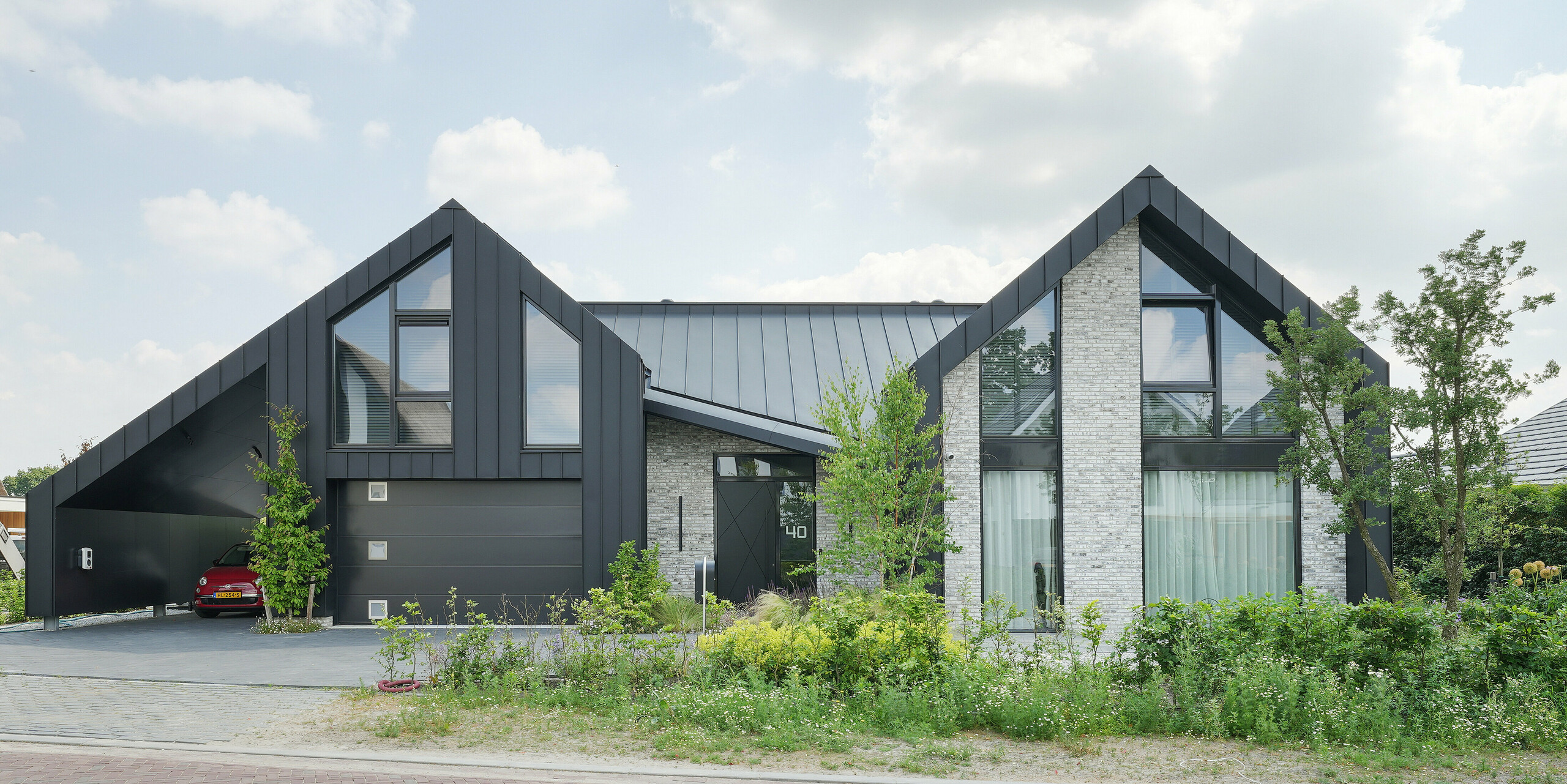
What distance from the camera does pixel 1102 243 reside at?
40.5 ft

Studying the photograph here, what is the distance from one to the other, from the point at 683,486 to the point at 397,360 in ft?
15.8

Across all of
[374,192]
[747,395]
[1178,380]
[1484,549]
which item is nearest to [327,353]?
[374,192]

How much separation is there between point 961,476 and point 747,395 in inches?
172

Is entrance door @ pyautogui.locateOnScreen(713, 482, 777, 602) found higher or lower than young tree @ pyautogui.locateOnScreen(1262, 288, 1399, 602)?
lower

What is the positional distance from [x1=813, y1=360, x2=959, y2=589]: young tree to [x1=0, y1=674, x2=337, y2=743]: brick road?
6.27m

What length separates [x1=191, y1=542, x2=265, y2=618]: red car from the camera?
1480 cm

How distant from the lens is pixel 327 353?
43.1ft

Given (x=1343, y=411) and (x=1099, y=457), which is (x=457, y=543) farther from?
(x=1343, y=411)

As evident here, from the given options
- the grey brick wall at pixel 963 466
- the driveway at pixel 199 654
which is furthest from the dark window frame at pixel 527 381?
the grey brick wall at pixel 963 466

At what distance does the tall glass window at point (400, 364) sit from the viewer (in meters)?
13.2

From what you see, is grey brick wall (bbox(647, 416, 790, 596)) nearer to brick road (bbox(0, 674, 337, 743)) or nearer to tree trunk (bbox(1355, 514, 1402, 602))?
brick road (bbox(0, 674, 337, 743))

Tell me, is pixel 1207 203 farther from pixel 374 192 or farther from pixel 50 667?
pixel 50 667

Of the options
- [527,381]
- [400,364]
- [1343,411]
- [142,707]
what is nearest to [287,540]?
[400,364]

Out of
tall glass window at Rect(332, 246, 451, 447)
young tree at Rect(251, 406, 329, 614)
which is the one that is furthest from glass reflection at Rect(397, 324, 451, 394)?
young tree at Rect(251, 406, 329, 614)
